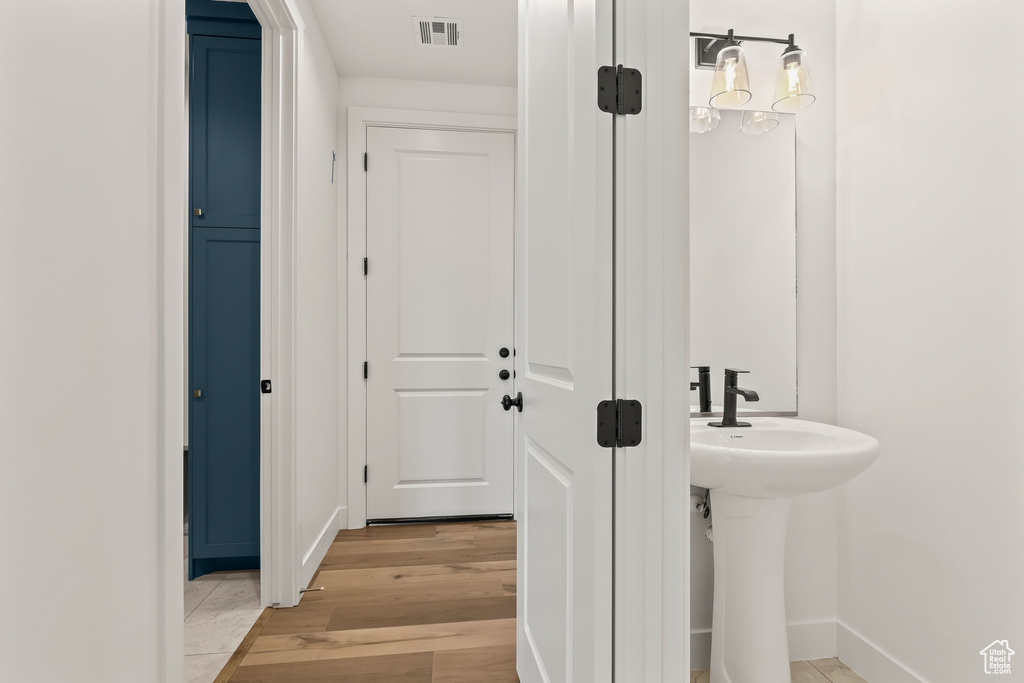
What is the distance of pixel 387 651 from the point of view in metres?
1.70

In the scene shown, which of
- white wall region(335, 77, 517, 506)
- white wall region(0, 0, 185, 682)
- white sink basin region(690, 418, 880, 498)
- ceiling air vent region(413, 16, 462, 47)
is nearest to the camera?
white wall region(0, 0, 185, 682)

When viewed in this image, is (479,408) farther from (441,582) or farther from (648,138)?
(648,138)

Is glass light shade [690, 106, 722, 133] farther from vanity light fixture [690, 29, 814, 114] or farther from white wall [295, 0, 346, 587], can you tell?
white wall [295, 0, 346, 587]

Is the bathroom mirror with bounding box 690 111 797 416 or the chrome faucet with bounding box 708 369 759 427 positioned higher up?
the bathroom mirror with bounding box 690 111 797 416

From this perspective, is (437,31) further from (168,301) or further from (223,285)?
(168,301)

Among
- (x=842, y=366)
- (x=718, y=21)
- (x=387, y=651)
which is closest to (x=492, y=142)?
(x=718, y=21)

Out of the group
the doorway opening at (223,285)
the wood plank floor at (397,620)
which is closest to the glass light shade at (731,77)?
the doorway opening at (223,285)

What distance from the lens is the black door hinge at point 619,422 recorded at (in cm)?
87

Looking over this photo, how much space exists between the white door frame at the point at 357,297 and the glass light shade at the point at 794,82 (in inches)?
75.4

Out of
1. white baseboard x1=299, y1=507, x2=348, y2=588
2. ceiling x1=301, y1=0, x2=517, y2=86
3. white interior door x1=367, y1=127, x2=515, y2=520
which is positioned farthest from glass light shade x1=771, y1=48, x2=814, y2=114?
white baseboard x1=299, y1=507, x2=348, y2=588

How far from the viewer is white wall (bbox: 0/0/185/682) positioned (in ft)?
2.10

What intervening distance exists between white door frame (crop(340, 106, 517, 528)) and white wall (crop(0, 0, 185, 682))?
1.79m

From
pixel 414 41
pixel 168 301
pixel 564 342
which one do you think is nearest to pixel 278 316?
pixel 168 301

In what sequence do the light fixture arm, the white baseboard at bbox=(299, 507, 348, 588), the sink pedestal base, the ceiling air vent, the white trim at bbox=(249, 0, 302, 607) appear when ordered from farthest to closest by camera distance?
the ceiling air vent → the white baseboard at bbox=(299, 507, 348, 588) → the white trim at bbox=(249, 0, 302, 607) → the light fixture arm → the sink pedestal base
